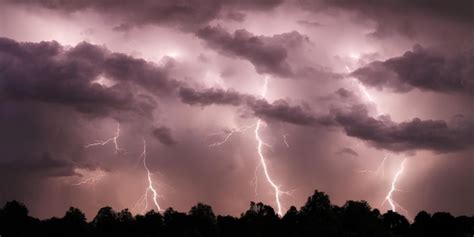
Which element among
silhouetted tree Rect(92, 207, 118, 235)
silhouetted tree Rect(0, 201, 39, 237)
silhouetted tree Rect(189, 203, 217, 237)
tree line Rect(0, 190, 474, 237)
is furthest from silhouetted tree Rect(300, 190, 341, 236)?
silhouetted tree Rect(0, 201, 39, 237)

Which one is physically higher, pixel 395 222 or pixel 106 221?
pixel 395 222

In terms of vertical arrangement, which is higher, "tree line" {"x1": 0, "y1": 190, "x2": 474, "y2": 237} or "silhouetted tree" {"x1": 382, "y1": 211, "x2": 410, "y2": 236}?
"silhouetted tree" {"x1": 382, "y1": 211, "x2": 410, "y2": 236}

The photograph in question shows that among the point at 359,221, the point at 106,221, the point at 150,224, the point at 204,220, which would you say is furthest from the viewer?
the point at 359,221

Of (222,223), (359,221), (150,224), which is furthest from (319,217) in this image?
(150,224)

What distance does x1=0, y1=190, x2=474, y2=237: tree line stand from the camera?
108 meters

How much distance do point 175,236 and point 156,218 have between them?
19.8 feet

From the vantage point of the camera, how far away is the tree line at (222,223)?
108 meters

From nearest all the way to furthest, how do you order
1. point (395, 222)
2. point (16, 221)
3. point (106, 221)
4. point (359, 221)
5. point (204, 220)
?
point (106, 221) → point (204, 220) → point (359, 221) → point (16, 221) → point (395, 222)

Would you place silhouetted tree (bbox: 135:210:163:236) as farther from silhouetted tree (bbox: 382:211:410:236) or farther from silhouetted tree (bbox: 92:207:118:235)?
silhouetted tree (bbox: 382:211:410:236)

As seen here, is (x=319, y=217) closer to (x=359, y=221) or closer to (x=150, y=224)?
(x=359, y=221)

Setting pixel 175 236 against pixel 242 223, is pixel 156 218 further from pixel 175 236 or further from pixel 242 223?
pixel 242 223

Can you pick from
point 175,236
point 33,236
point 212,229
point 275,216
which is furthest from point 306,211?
point 33,236

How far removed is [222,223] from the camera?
392ft

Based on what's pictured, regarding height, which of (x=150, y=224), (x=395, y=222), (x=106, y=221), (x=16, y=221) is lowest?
(x=150, y=224)
